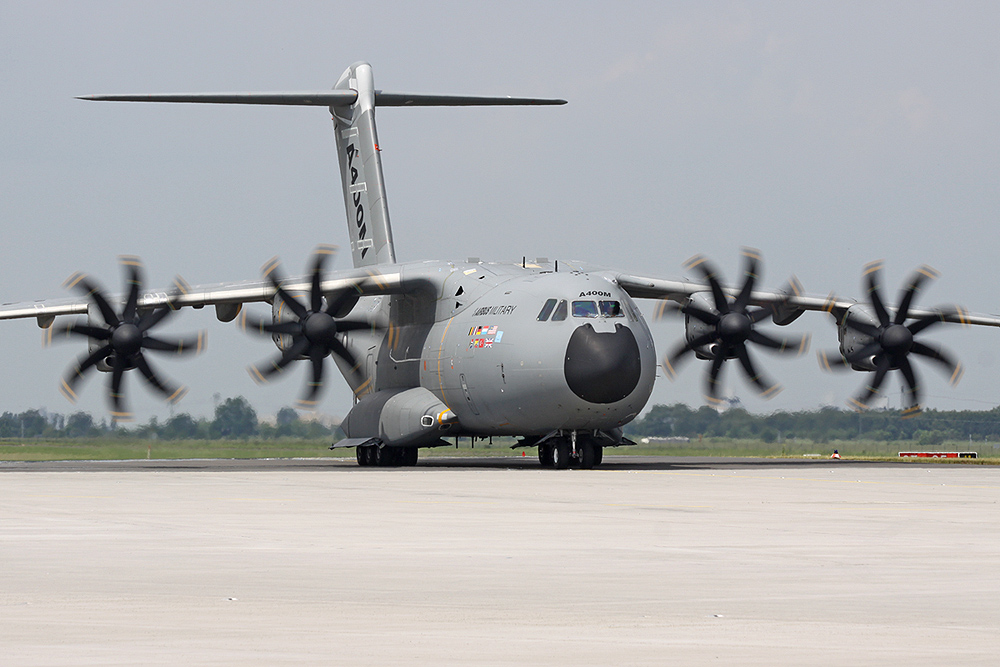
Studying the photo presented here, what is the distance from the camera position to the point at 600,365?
99.4 feet

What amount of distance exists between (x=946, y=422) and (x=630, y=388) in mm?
28938

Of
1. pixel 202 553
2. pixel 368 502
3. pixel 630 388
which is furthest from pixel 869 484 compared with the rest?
pixel 202 553

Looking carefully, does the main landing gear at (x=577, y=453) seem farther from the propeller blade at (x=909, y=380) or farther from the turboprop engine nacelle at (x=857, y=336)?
the propeller blade at (x=909, y=380)

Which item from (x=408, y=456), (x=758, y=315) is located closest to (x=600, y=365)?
(x=758, y=315)

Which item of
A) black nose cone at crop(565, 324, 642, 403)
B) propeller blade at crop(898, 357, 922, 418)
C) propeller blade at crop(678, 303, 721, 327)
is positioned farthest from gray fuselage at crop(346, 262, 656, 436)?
propeller blade at crop(898, 357, 922, 418)

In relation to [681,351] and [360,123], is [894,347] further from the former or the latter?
[360,123]

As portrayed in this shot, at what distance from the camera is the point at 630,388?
30.8 m

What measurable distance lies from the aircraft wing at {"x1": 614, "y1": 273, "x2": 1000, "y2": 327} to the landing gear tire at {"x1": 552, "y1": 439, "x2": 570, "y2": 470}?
5163 millimetres

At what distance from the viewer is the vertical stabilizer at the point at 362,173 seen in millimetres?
41188

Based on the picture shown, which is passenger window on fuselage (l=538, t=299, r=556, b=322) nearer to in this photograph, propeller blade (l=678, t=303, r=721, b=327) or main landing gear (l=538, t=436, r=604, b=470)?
main landing gear (l=538, t=436, r=604, b=470)

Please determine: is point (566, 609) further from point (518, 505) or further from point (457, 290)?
point (457, 290)

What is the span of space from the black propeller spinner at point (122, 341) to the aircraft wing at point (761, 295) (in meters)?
10.5

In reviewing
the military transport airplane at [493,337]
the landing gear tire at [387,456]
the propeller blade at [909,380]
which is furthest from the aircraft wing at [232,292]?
the propeller blade at [909,380]

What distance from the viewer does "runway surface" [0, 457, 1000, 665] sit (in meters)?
7.50
